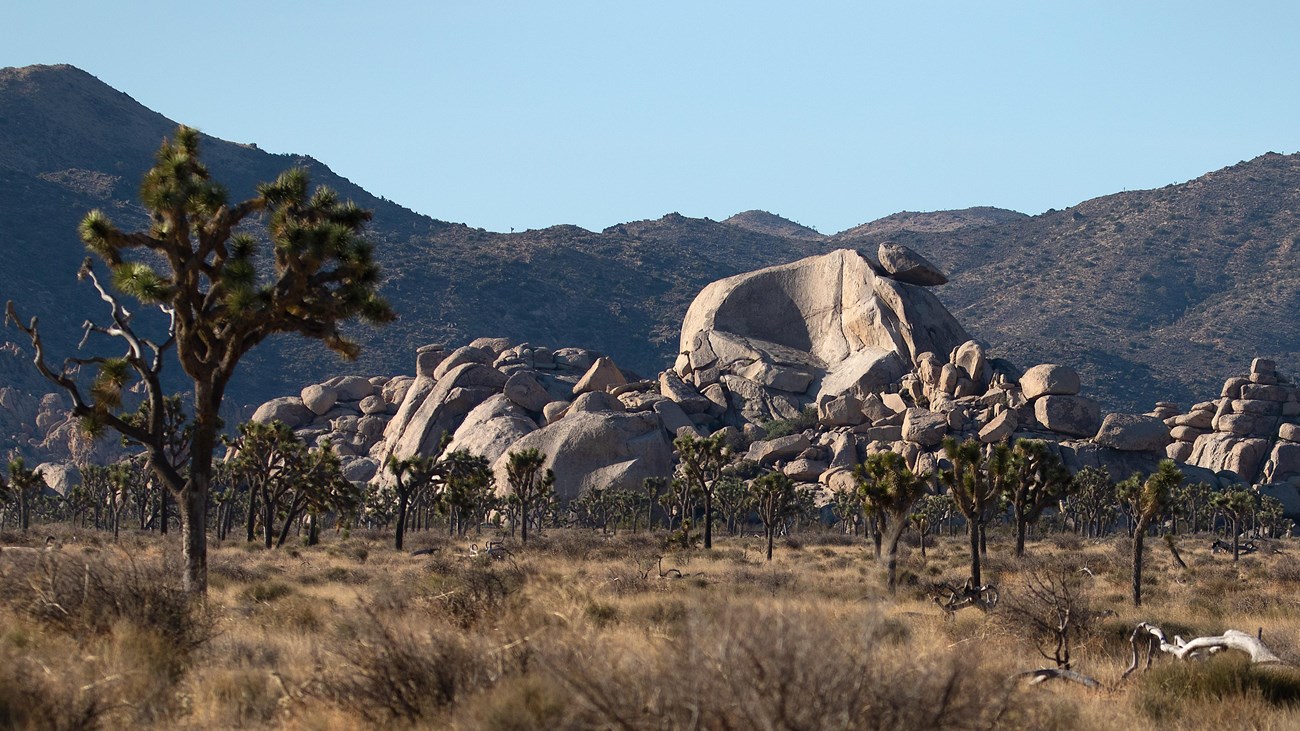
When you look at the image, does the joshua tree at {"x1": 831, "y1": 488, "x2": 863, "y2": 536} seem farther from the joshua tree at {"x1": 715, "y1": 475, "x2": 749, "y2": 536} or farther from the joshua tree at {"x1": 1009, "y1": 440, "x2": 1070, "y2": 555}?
the joshua tree at {"x1": 1009, "y1": 440, "x2": 1070, "y2": 555}

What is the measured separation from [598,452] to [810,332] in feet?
95.8

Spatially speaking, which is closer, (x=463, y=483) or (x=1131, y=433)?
(x=463, y=483)

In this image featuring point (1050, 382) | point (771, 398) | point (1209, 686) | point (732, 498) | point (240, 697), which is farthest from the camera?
point (771, 398)

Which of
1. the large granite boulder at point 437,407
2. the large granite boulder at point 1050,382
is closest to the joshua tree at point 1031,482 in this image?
the large granite boulder at point 1050,382

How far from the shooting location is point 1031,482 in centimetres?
4500

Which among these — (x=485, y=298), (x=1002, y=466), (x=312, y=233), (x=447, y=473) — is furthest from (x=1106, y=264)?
(x=312, y=233)

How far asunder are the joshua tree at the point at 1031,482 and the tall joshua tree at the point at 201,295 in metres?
27.0

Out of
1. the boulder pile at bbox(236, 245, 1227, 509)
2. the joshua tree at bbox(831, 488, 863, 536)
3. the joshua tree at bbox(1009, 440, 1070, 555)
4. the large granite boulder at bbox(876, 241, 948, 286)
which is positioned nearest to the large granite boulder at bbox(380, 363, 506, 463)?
the boulder pile at bbox(236, 245, 1227, 509)

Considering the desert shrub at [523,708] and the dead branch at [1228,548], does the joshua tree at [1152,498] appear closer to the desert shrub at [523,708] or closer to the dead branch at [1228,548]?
the desert shrub at [523,708]

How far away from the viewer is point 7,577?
1252cm

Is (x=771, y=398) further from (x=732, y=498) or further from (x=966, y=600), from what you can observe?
(x=966, y=600)

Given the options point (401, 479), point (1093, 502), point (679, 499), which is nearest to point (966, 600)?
point (401, 479)

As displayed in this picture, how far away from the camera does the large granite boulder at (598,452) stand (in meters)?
90.6

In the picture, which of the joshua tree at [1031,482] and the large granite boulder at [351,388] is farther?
the large granite boulder at [351,388]
